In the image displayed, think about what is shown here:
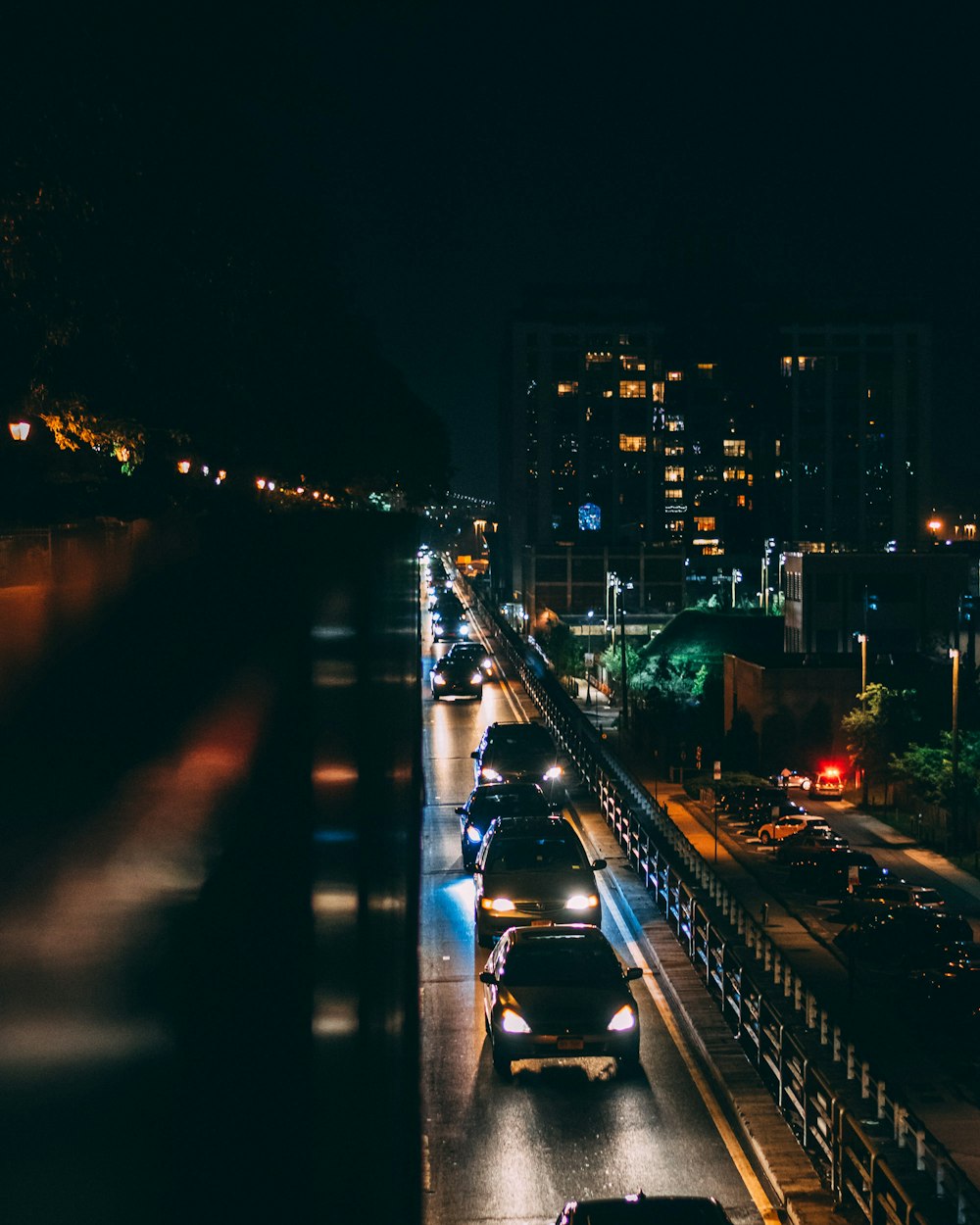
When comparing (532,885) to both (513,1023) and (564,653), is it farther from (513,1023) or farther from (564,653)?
(564,653)

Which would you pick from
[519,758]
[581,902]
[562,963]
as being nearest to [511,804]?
[581,902]

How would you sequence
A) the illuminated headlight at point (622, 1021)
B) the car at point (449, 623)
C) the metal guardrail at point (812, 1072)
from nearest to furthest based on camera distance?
the metal guardrail at point (812, 1072)
the illuminated headlight at point (622, 1021)
the car at point (449, 623)

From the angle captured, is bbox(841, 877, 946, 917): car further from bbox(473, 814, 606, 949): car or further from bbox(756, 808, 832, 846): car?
bbox(473, 814, 606, 949): car

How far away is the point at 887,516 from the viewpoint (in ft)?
400

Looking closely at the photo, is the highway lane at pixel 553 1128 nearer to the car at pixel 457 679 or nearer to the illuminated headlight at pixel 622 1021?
the illuminated headlight at pixel 622 1021

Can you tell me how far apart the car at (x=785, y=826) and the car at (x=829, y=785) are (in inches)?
316

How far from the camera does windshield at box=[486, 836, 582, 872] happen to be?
15898 mm

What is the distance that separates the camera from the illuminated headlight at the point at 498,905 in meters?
15.7

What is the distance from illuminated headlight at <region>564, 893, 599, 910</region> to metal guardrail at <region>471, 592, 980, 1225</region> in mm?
990

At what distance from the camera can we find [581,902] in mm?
15375

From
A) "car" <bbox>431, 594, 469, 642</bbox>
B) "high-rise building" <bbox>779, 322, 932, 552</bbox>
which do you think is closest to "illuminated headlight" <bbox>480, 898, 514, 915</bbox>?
"car" <bbox>431, 594, 469, 642</bbox>

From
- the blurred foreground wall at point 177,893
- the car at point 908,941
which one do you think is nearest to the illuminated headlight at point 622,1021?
the blurred foreground wall at point 177,893

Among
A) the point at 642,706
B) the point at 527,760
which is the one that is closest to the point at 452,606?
the point at 642,706

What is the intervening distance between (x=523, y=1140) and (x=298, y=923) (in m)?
8.88
